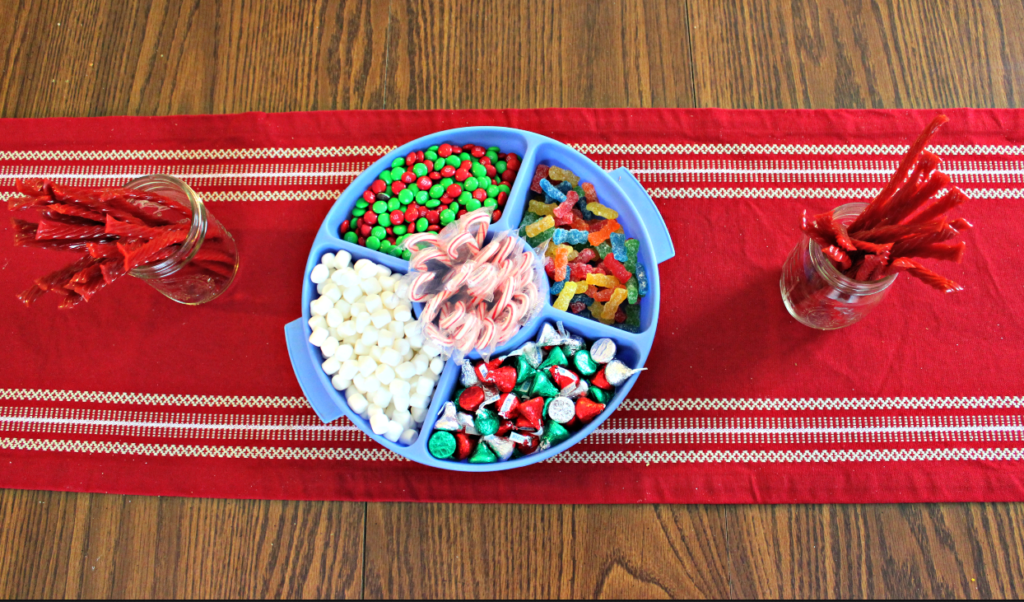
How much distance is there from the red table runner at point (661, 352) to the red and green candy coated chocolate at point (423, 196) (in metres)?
0.17

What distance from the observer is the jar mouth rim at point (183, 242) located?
1.04 m

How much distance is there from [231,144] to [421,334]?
659mm

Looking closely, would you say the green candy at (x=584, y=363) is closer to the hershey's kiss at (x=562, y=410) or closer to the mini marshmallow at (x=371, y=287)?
the hershey's kiss at (x=562, y=410)

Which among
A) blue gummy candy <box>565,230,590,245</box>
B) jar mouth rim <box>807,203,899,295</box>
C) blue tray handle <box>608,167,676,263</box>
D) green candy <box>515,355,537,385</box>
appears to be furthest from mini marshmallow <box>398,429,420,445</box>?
jar mouth rim <box>807,203,899,295</box>

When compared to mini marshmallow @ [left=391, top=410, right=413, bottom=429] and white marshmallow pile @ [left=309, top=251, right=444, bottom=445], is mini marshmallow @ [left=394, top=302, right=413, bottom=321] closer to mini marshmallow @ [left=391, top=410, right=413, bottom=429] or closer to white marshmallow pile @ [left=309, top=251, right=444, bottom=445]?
white marshmallow pile @ [left=309, top=251, right=444, bottom=445]

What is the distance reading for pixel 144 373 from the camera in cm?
127

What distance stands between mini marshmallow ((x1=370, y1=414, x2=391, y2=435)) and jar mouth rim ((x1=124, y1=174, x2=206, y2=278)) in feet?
1.39

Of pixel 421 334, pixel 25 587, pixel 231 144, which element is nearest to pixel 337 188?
pixel 231 144

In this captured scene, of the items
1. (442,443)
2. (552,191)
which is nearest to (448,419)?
(442,443)

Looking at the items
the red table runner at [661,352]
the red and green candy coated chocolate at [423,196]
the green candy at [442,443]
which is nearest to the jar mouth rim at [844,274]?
the red table runner at [661,352]

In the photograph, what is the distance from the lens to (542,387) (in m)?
1.07

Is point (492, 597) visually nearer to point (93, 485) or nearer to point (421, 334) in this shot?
point (421, 334)

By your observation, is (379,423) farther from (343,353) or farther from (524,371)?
(524,371)

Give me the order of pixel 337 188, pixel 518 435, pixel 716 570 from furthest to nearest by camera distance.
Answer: pixel 337 188 < pixel 716 570 < pixel 518 435
